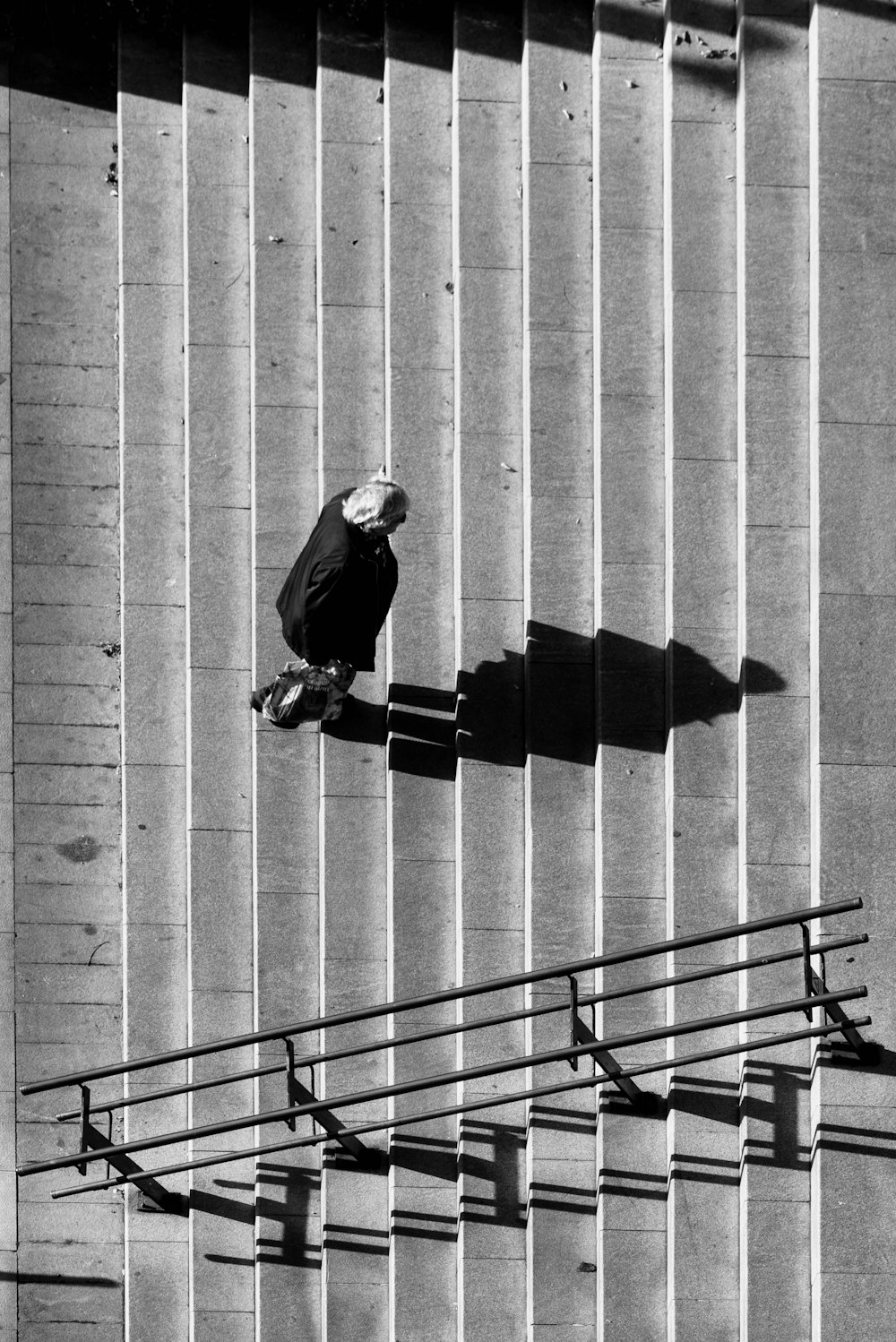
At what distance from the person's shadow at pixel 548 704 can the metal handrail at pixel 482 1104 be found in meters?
1.81

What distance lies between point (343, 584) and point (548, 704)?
1647 mm

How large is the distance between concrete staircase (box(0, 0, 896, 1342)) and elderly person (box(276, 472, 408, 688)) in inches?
31.1

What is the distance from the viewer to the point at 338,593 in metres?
7.96

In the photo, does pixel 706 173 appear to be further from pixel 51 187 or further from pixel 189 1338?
pixel 189 1338

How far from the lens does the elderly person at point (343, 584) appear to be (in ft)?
25.1

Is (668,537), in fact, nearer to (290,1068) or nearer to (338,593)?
(338,593)

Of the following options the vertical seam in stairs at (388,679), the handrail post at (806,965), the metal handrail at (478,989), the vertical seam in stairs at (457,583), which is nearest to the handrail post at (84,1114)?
the metal handrail at (478,989)

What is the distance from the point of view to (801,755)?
28.5ft

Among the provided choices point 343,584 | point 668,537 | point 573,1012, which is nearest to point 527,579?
point 668,537

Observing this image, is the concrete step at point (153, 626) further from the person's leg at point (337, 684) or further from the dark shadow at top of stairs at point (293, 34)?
the person's leg at point (337, 684)

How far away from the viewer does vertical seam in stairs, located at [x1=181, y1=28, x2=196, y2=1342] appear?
8.80 m

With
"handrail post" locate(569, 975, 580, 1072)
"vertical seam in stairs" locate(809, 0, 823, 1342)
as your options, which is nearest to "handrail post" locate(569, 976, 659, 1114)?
"handrail post" locate(569, 975, 580, 1072)

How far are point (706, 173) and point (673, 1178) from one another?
228 inches

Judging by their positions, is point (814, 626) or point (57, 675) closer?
point (814, 626)
